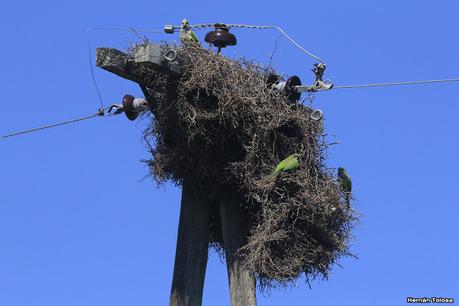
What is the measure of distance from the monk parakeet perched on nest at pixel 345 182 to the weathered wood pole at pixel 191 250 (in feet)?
2.76

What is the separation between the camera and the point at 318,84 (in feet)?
16.6

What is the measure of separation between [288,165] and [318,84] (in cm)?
63

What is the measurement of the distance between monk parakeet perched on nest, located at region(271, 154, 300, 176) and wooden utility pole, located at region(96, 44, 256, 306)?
13.3 inches

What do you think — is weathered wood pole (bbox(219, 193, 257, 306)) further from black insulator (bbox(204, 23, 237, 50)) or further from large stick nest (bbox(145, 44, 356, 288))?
black insulator (bbox(204, 23, 237, 50))

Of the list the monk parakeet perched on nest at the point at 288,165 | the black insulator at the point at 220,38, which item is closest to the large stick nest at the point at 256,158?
the monk parakeet perched on nest at the point at 288,165

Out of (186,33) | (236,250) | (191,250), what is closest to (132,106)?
(186,33)

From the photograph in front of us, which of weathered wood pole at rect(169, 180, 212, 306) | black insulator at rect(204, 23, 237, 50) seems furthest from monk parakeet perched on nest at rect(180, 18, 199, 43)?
weathered wood pole at rect(169, 180, 212, 306)

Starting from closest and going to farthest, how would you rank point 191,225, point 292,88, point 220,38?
point 191,225 < point 292,88 < point 220,38

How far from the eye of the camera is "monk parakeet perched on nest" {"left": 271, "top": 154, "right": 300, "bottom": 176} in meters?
4.72

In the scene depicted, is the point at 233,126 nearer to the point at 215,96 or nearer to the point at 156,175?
the point at 215,96

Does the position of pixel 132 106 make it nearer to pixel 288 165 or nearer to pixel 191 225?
pixel 191 225

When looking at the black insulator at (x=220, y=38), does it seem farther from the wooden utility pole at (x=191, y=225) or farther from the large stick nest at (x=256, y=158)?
the wooden utility pole at (x=191, y=225)

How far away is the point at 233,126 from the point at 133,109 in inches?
30.1

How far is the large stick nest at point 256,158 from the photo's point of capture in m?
4.69
